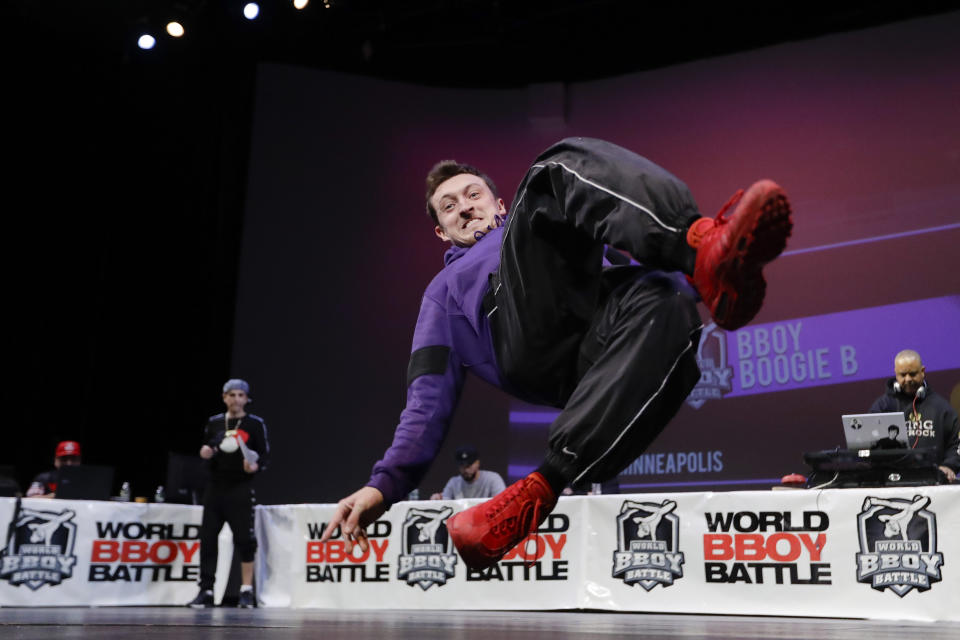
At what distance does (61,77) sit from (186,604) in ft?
17.0

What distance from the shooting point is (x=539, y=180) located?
1.88m

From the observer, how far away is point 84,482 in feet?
21.0

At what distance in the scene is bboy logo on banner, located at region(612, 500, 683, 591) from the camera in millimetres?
5199

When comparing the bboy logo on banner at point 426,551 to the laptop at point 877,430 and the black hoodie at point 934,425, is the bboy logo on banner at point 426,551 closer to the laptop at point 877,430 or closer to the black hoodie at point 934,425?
the laptop at point 877,430

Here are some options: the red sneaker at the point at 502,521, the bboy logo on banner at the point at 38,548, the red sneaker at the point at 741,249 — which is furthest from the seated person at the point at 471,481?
the red sneaker at the point at 741,249

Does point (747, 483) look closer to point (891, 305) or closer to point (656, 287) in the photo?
point (891, 305)

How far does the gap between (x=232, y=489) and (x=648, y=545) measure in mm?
2902

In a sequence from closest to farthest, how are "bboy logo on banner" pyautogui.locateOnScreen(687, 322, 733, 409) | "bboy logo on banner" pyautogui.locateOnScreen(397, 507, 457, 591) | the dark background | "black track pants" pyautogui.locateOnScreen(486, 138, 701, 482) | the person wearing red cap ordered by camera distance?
1. "black track pants" pyautogui.locateOnScreen(486, 138, 701, 482)
2. "bboy logo on banner" pyautogui.locateOnScreen(397, 507, 457, 591)
3. the person wearing red cap
4. "bboy logo on banner" pyautogui.locateOnScreen(687, 322, 733, 409)
5. the dark background

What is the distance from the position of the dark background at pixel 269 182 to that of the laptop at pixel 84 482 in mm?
2195

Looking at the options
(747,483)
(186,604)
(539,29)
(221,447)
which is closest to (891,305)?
(747,483)

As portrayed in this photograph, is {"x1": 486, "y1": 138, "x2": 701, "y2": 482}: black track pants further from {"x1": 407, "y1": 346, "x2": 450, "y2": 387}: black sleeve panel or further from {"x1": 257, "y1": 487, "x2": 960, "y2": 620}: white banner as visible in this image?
{"x1": 257, "y1": 487, "x2": 960, "y2": 620}: white banner

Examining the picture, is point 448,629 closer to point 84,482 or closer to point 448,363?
point 448,363

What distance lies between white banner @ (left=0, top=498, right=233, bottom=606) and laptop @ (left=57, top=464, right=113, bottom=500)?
0.10m

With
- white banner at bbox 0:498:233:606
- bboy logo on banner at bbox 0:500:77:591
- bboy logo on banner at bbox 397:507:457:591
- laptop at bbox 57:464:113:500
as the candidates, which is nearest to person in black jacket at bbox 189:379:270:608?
white banner at bbox 0:498:233:606
